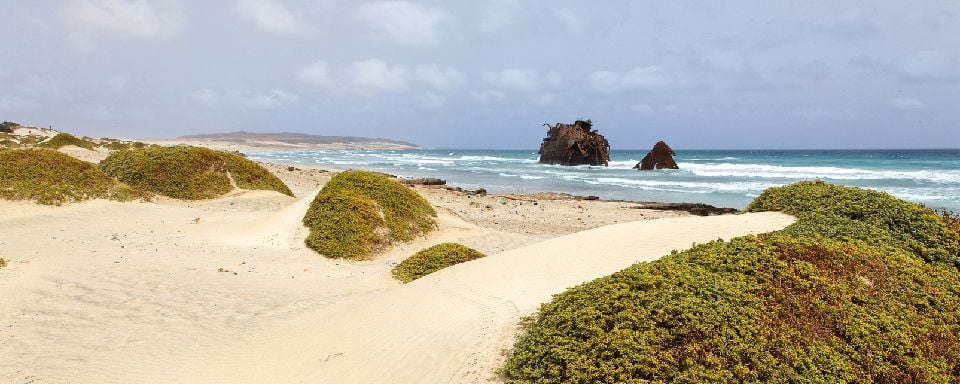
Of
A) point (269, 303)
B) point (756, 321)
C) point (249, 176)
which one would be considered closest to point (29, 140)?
point (249, 176)

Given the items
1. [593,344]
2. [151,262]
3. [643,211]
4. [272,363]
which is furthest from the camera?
[643,211]

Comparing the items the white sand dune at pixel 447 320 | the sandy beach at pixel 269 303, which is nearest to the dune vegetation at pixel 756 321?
the white sand dune at pixel 447 320

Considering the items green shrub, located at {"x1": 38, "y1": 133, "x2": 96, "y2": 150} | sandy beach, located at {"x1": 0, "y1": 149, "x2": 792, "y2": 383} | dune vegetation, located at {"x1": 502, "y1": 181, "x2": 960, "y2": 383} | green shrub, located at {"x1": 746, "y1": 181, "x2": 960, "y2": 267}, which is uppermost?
green shrub, located at {"x1": 38, "y1": 133, "x2": 96, "y2": 150}

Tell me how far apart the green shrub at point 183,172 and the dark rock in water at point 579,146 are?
145 feet

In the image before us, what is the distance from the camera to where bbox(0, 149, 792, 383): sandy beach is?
21.3 feet

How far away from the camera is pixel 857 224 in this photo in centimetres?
828

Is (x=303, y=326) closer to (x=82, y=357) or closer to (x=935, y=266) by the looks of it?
(x=82, y=357)

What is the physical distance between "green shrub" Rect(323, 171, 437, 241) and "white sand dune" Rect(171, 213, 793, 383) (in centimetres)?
704

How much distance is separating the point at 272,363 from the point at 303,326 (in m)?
1.35

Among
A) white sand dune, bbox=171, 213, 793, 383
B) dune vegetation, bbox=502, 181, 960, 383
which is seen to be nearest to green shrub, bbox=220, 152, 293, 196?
white sand dune, bbox=171, 213, 793, 383

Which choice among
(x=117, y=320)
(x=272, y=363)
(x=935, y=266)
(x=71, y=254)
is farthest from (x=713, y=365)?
(x=71, y=254)

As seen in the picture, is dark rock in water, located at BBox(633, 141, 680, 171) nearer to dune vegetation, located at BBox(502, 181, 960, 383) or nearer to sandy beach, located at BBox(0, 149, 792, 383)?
sandy beach, located at BBox(0, 149, 792, 383)

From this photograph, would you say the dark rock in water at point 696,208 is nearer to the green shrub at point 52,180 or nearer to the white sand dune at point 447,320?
the white sand dune at point 447,320

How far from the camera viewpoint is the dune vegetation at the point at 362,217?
14.5 meters
